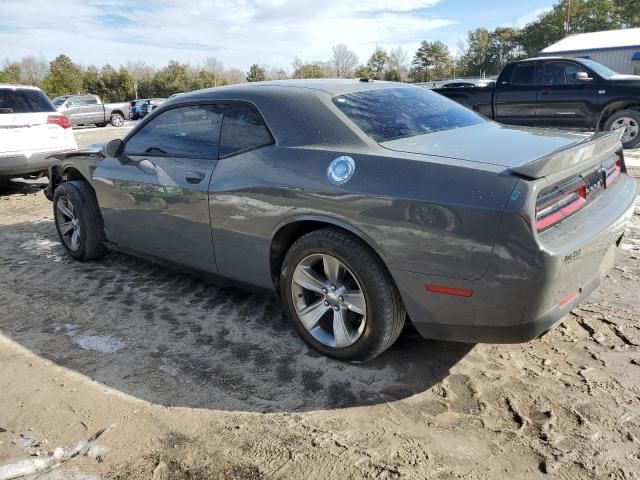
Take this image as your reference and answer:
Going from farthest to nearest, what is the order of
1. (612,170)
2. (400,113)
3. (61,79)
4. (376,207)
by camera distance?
(61,79) < (400,113) < (612,170) < (376,207)

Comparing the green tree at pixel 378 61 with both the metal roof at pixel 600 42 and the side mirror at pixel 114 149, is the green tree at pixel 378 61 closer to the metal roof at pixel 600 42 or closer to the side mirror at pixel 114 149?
the metal roof at pixel 600 42

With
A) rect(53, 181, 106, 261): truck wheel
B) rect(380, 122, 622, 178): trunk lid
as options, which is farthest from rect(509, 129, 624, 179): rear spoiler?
rect(53, 181, 106, 261): truck wheel

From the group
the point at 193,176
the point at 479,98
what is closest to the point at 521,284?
the point at 193,176

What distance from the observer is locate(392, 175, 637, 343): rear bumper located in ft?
7.16

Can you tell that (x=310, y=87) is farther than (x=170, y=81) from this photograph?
No

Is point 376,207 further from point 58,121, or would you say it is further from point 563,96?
point 563,96

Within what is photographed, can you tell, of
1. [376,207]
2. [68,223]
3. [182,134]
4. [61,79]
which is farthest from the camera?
[61,79]

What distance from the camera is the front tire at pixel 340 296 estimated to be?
264 centimetres

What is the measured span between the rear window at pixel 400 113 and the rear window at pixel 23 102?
21.9ft

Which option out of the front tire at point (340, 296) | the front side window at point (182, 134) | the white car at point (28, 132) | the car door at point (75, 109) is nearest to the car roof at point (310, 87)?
the front side window at point (182, 134)

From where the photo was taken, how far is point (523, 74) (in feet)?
33.0

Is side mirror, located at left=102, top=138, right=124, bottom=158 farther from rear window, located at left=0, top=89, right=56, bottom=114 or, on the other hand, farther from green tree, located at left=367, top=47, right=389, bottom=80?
green tree, located at left=367, top=47, right=389, bottom=80

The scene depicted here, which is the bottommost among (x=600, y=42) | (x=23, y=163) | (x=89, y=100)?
(x=23, y=163)

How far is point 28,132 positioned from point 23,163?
485 mm
